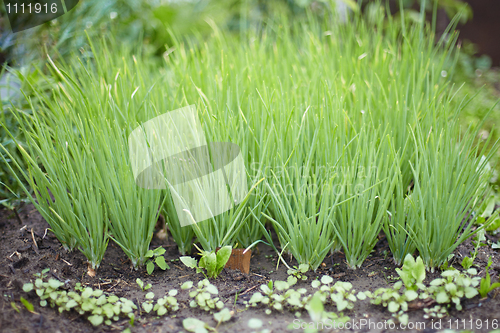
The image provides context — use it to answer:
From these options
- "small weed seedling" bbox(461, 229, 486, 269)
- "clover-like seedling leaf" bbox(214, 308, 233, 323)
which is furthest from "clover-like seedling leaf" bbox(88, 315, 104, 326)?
"small weed seedling" bbox(461, 229, 486, 269)

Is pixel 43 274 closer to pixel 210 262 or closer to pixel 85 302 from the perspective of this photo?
pixel 85 302

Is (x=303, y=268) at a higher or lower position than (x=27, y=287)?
lower

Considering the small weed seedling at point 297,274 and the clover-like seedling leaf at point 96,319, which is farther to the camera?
the small weed seedling at point 297,274

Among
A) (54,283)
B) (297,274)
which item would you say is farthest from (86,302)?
(297,274)

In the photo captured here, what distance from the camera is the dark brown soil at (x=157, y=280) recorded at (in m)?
1.09

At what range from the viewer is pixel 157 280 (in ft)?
4.37

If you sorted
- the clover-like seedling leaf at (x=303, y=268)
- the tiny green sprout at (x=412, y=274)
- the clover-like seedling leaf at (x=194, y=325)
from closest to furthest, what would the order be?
the clover-like seedling leaf at (x=194, y=325)
the tiny green sprout at (x=412, y=274)
the clover-like seedling leaf at (x=303, y=268)

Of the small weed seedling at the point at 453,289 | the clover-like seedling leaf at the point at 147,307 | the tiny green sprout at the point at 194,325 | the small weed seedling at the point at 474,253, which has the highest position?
the clover-like seedling leaf at the point at 147,307

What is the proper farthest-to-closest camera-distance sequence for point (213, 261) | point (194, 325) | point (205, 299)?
1. point (213, 261)
2. point (205, 299)
3. point (194, 325)

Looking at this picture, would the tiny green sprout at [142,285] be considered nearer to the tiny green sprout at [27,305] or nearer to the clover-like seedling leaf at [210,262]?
the clover-like seedling leaf at [210,262]

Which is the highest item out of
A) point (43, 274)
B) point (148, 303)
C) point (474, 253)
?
point (43, 274)

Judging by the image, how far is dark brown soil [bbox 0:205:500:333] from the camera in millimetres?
1088

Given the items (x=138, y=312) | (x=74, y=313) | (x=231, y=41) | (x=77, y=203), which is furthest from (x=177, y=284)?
(x=231, y=41)

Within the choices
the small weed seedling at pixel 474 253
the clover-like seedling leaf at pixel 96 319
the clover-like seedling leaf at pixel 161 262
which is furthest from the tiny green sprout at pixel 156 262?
the small weed seedling at pixel 474 253
